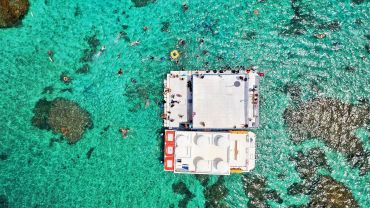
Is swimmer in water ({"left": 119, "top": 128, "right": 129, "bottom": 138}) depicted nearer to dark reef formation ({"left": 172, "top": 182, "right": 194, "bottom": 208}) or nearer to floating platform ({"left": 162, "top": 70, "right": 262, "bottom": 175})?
floating platform ({"left": 162, "top": 70, "right": 262, "bottom": 175})

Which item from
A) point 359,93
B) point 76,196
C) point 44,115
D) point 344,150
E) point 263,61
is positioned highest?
point 263,61

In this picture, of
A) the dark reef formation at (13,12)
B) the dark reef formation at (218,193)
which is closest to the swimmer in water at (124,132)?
the dark reef formation at (218,193)

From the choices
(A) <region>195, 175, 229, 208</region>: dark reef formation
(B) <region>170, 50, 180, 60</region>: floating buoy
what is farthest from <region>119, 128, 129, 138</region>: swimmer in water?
(B) <region>170, 50, 180, 60</region>: floating buoy

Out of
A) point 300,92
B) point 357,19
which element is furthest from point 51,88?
point 357,19

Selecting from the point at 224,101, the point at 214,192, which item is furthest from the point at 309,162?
the point at 224,101

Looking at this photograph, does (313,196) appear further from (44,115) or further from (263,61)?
(44,115)

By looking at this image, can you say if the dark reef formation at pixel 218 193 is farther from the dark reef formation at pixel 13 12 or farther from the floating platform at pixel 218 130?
the dark reef formation at pixel 13 12
